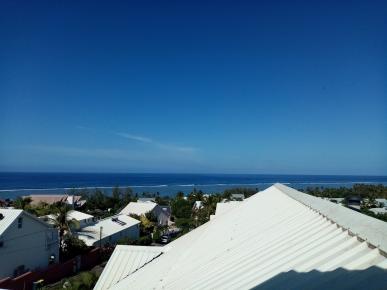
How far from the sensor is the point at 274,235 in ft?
18.6

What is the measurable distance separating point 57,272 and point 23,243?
2.64 meters

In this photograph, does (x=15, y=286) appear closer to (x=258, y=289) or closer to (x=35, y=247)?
(x=35, y=247)

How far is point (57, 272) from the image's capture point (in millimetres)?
20891

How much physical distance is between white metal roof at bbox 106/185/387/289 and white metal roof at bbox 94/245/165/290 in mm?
2236

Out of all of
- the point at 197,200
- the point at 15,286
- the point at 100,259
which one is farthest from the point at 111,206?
the point at 15,286

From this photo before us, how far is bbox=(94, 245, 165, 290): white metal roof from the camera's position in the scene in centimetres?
852

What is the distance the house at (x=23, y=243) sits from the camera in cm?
1919

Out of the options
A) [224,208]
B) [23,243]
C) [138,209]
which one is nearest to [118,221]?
[138,209]

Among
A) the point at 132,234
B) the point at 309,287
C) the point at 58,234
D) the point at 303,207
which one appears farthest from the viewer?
the point at 132,234

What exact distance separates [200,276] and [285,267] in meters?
1.49

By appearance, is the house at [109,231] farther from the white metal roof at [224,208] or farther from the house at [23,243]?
the white metal roof at [224,208]

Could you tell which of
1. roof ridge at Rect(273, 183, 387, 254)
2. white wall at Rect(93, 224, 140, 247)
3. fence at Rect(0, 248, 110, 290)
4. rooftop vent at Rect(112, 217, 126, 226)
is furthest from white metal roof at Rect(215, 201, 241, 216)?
rooftop vent at Rect(112, 217, 126, 226)

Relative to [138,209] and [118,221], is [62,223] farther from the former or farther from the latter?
[138,209]

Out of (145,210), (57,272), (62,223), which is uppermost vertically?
(62,223)
